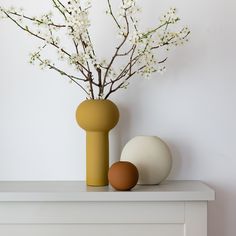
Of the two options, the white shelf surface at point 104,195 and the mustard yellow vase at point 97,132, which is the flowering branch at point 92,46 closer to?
the mustard yellow vase at point 97,132

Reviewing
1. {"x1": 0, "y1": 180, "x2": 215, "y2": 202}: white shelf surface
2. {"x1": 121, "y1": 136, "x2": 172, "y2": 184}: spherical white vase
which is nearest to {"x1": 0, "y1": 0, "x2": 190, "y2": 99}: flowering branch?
{"x1": 121, "y1": 136, "x2": 172, "y2": 184}: spherical white vase

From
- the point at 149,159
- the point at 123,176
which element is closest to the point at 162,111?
the point at 149,159

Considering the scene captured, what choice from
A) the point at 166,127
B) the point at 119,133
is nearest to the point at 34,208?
the point at 119,133

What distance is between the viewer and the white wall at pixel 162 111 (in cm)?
155

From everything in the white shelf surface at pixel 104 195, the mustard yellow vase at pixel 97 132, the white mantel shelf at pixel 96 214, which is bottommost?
the white mantel shelf at pixel 96 214

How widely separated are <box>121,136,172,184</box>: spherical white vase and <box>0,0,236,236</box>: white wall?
15 cm

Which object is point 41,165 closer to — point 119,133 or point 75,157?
point 75,157

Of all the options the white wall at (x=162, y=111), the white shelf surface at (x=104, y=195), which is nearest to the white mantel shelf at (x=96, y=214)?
the white shelf surface at (x=104, y=195)

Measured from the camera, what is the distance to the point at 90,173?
4.55 ft

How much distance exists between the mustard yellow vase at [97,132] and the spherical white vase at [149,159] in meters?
0.08

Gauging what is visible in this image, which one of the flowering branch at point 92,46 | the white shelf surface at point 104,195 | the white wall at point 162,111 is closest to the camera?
the white shelf surface at point 104,195

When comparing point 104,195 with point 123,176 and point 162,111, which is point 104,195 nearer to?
point 123,176

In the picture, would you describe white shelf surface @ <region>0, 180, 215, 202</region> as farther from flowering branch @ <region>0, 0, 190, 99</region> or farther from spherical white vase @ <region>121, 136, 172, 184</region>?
flowering branch @ <region>0, 0, 190, 99</region>

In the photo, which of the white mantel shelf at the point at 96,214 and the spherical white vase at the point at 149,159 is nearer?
the white mantel shelf at the point at 96,214
